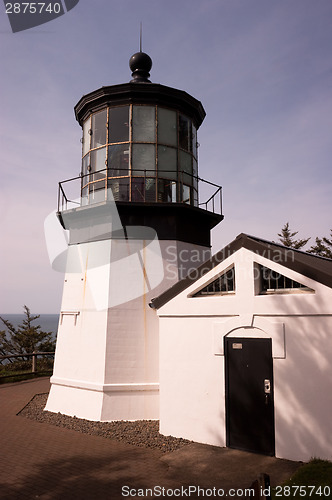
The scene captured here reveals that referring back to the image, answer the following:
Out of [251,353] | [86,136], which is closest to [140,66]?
[86,136]

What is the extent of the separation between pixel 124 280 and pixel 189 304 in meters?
3.23

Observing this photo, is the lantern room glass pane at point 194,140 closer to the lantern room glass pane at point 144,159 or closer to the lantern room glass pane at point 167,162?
the lantern room glass pane at point 167,162

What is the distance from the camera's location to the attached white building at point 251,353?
8164mm

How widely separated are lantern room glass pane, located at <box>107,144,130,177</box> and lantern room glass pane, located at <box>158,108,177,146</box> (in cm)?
125

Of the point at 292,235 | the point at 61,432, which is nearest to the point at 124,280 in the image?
the point at 61,432

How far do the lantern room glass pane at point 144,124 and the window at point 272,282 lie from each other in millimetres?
6331

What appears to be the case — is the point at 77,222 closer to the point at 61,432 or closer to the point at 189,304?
the point at 189,304

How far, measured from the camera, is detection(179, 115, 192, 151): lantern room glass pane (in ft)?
45.4

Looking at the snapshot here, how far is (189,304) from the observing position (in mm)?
10211

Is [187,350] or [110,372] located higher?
[187,350]

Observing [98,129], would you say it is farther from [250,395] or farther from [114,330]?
[250,395]

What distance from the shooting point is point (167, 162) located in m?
13.3

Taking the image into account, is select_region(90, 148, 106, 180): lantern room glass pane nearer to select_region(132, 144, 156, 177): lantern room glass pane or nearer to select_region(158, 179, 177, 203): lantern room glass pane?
select_region(132, 144, 156, 177): lantern room glass pane

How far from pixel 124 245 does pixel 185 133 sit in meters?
4.68
